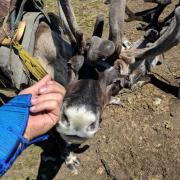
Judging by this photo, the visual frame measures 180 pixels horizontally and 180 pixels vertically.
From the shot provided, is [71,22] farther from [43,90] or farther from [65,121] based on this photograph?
[43,90]

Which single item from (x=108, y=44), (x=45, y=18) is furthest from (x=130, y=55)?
(x=45, y=18)

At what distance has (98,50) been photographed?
12.6 ft

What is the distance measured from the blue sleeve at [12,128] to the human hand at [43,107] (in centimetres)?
6

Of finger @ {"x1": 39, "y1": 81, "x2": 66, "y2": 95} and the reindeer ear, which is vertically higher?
finger @ {"x1": 39, "y1": 81, "x2": 66, "y2": 95}

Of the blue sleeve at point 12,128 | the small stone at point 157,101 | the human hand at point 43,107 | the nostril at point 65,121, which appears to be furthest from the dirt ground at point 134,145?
the blue sleeve at point 12,128

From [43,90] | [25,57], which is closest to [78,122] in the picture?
[43,90]

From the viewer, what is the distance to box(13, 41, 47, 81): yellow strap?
13.7 ft

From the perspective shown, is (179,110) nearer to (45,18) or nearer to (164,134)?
Answer: (164,134)

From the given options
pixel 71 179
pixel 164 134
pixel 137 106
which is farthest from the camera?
pixel 137 106

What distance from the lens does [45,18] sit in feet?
15.4

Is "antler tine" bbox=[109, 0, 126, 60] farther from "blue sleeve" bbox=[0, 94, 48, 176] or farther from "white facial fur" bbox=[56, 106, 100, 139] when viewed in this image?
"blue sleeve" bbox=[0, 94, 48, 176]

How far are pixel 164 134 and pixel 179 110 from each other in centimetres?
47

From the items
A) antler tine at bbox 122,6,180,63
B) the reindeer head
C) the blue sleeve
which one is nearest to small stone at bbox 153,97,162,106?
the reindeer head

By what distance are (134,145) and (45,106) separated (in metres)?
2.73
